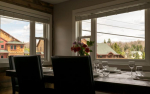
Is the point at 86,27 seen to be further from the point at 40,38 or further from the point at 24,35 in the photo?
the point at 24,35

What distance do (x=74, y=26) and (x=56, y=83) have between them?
10.0ft

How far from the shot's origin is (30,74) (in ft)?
5.91

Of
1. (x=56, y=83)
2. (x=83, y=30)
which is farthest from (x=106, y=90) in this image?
(x=83, y=30)

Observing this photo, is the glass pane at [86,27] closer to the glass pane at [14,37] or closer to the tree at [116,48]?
the tree at [116,48]

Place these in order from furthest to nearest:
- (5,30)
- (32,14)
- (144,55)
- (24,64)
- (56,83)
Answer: (32,14) → (5,30) → (144,55) → (24,64) → (56,83)

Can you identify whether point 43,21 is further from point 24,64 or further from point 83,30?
point 24,64

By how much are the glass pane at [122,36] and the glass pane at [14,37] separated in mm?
1923

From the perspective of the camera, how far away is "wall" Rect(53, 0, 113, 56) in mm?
4426

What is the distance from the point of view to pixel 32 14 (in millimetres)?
4199

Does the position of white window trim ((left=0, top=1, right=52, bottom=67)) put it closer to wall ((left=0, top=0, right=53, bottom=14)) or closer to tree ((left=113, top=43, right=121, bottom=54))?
wall ((left=0, top=0, right=53, bottom=14))

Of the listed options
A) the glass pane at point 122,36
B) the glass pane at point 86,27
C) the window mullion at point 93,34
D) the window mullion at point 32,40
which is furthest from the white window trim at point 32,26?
the glass pane at point 122,36

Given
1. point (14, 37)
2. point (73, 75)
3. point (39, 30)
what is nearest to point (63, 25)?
point (39, 30)

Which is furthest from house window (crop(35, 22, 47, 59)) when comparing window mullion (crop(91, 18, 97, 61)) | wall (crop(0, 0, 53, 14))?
window mullion (crop(91, 18, 97, 61))

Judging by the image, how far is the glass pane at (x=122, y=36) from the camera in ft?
11.1
